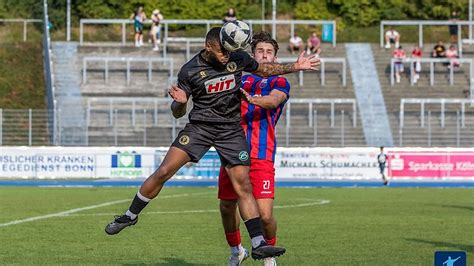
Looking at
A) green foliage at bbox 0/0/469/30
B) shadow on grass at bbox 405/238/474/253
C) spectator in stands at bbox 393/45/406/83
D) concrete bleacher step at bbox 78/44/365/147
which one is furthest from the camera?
green foliage at bbox 0/0/469/30

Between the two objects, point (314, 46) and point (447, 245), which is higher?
point (314, 46)

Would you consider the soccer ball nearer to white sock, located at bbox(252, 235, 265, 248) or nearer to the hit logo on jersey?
the hit logo on jersey

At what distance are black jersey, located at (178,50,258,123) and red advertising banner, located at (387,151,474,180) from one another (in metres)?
25.0

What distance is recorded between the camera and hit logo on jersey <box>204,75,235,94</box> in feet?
37.4

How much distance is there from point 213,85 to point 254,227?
4.71ft

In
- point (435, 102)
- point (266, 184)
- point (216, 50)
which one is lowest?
point (266, 184)

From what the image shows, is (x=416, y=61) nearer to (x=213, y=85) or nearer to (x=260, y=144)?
(x=260, y=144)

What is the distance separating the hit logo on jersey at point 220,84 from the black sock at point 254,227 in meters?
1.31

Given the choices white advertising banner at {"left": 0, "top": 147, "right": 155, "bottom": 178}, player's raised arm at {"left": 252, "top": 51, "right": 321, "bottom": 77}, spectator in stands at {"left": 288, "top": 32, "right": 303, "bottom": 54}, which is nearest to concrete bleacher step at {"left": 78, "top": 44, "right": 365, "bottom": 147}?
spectator in stands at {"left": 288, "top": 32, "right": 303, "bottom": 54}

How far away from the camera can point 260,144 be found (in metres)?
12.1

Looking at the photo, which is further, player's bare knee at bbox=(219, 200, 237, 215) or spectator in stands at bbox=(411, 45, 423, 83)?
spectator in stands at bbox=(411, 45, 423, 83)

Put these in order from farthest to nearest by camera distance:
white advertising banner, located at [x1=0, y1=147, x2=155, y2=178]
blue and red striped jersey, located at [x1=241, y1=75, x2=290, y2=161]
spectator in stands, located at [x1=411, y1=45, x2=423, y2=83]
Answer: spectator in stands, located at [x1=411, y1=45, x2=423, y2=83] → white advertising banner, located at [x1=0, y1=147, x2=155, y2=178] → blue and red striped jersey, located at [x1=241, y1=75, x2=290, y2=161]

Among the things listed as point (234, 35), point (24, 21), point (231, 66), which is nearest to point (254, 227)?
point (231, 66)

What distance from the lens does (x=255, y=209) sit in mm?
11500
